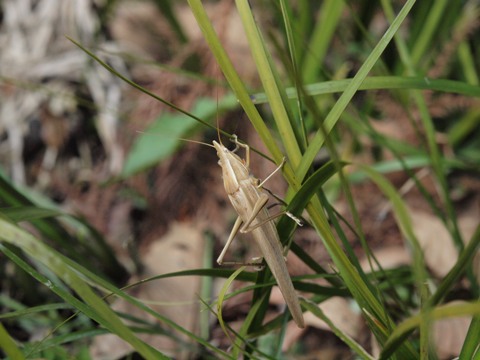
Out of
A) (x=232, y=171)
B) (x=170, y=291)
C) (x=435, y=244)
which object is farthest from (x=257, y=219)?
(x=435, y=244)

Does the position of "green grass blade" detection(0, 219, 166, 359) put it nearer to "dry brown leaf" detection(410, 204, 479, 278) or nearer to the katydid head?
the katydid head

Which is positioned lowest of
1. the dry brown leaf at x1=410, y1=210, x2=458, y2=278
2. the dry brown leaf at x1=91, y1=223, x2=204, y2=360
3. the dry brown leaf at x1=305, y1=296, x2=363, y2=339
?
the dry brown leaf at x1=91, y1=223, x2=204, y2=360

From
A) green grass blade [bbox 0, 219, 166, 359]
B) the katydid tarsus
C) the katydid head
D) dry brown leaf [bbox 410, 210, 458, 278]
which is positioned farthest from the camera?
dry brown leaf [bbox 410, 210, 458, 278]

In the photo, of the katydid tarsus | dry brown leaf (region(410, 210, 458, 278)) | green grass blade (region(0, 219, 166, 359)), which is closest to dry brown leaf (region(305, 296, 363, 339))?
dry brown leaf (region(410, 210, 458, 278))

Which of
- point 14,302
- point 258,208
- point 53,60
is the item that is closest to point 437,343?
point 258,208

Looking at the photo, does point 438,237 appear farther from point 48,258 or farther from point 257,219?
point 48,258

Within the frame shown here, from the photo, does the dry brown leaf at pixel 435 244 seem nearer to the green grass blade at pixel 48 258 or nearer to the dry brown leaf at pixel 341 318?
the dry brown leaf at pixel 341 318
